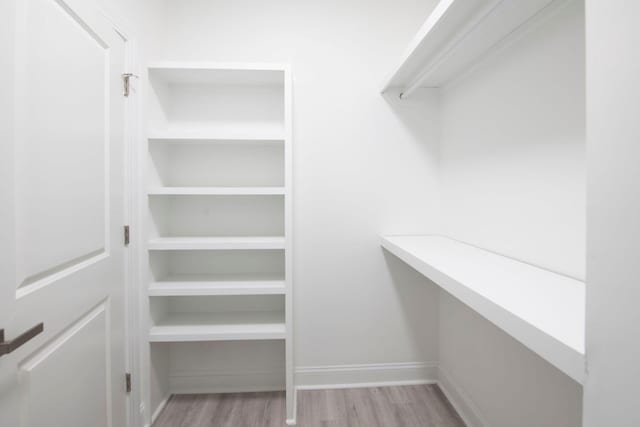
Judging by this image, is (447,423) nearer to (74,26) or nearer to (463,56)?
(463,56)

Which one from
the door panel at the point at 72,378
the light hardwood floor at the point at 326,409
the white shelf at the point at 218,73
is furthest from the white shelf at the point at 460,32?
the light hardwood floor at the point at 326,409

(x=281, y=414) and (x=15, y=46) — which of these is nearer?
(x=15, y=46)

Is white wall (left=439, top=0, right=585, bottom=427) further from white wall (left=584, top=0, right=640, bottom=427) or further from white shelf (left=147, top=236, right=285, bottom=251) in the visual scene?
white shelf (left=147, top=236, right=285, bottom=251)

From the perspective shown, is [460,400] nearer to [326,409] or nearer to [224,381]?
[326,409]

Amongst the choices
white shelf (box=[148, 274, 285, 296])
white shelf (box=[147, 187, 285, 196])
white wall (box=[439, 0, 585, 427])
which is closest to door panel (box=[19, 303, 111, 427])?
white shelf (box=[148, 274, 285, 296])

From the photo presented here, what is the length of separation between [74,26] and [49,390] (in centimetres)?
121

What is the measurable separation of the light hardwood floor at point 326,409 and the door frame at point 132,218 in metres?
0.31

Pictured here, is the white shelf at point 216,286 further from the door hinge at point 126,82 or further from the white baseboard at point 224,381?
the door hinge at point 126,82

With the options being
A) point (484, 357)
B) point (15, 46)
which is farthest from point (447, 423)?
point (15, 46)

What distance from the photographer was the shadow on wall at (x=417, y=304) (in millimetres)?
1953

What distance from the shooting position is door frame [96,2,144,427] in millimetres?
1396

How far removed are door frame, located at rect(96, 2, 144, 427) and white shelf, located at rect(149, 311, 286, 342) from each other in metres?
0.16

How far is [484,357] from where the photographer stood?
4.94 ft

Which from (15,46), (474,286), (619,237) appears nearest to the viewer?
(619,237)
